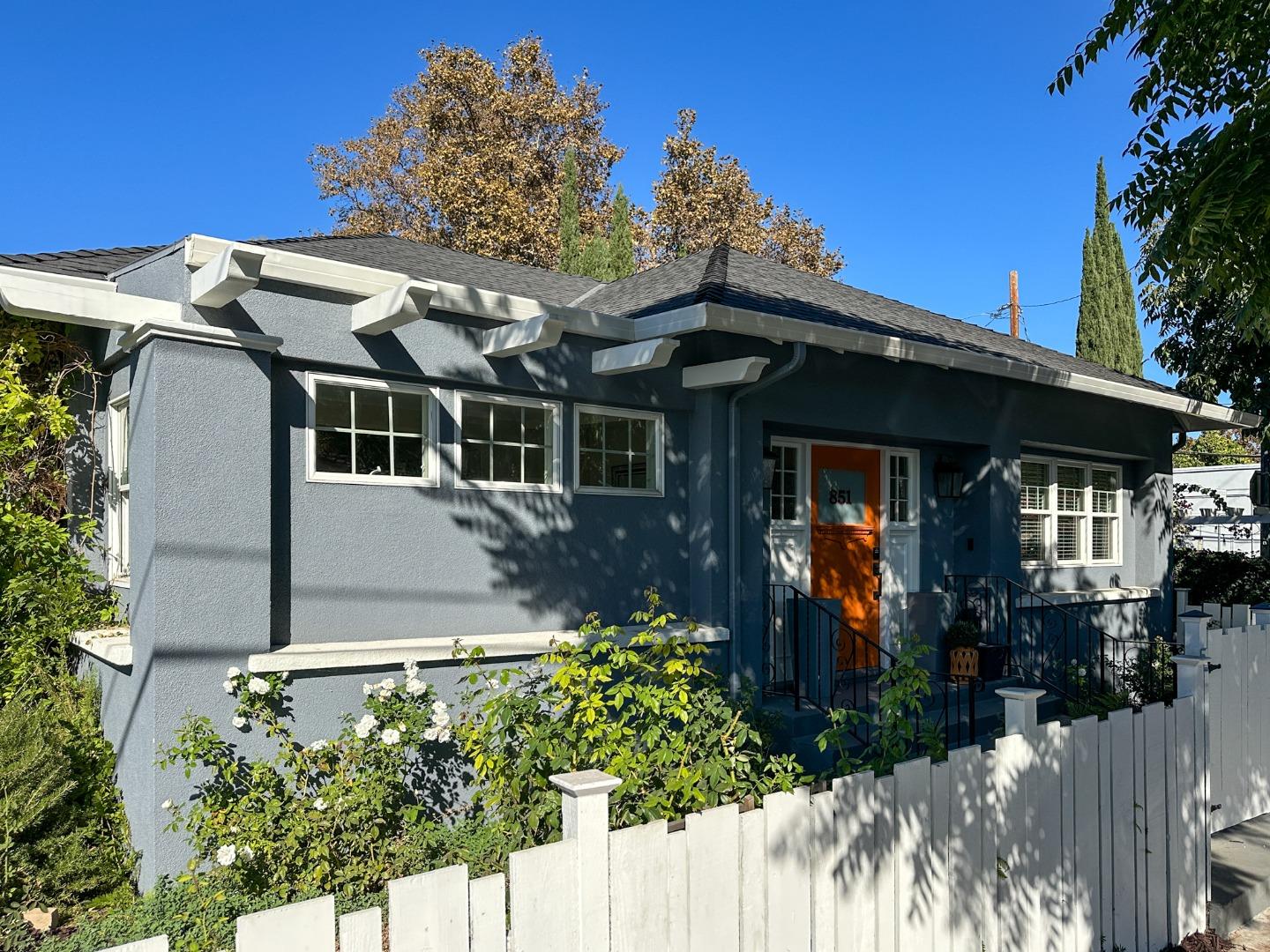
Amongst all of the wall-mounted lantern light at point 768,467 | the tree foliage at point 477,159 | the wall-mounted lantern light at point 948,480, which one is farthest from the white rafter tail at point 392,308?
the tree foliage at point 477,159

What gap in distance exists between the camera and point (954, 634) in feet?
30.7

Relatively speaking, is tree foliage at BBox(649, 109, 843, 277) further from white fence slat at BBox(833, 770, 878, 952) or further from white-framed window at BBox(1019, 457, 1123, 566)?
white fence slat at BBox(833, 770, 878, 952)

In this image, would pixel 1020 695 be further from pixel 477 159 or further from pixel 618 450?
pixel 477 159

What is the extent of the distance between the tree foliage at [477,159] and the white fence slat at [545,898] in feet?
62.5

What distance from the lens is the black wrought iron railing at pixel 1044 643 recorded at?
9.02 m

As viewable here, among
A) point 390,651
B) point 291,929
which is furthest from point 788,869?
point 390,651

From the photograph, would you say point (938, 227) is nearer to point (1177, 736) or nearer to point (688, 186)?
point (688, 186)

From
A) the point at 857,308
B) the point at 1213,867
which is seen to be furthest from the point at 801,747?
the point at 857,308

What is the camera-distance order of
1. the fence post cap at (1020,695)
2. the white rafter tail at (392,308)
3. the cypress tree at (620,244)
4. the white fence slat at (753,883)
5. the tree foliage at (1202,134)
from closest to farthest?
the white fence slat at (753,883)
the fence post cap at (1020,695)
the tree foliage at (1202,134)
the white rafter tail at (392,308)
the cypress tree at (620,244)

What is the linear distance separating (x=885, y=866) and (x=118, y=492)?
574 cm

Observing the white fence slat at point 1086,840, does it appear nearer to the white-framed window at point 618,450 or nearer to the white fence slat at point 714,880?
the white fence slat at point 714,880

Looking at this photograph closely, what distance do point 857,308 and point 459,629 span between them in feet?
19.0

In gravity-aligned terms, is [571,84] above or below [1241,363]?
above

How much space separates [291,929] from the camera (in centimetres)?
195
